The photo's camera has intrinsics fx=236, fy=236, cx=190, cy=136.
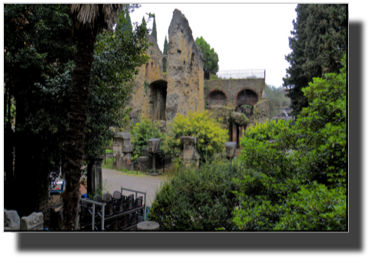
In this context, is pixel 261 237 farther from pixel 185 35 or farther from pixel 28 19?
pixel 185 35

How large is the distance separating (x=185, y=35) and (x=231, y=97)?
10.8 metres

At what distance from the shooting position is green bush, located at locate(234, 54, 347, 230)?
2.49 metres

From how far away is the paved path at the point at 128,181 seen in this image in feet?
30.8

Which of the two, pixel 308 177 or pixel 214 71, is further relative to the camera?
pixel 214 71

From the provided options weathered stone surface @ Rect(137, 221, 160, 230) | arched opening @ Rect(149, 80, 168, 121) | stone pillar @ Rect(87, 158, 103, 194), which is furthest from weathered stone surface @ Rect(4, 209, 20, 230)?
arched opening @ Rect(149, 80, 168, 121)

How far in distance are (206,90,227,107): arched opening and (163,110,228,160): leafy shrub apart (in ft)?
49.4

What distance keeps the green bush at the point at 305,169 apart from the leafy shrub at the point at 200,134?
22.4ft

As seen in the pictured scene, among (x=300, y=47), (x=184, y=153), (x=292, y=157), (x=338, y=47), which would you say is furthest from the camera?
(x=184, y=153)

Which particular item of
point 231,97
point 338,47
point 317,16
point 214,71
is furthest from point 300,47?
point 214,71

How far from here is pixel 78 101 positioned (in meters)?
3.87

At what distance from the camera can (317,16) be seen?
311 inches

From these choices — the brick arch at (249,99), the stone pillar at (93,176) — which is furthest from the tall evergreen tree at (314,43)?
the brick arch at (249,99)

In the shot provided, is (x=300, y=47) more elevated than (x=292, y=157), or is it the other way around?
(x=300, y=47)

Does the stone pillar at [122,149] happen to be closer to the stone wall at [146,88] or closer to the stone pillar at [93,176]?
the stone pillar at [93,176]
